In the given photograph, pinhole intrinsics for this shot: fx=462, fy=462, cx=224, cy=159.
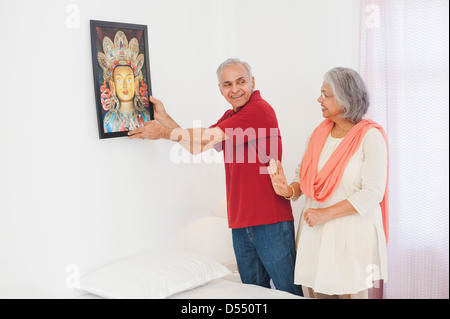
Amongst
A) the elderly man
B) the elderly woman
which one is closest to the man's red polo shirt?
the elderly man

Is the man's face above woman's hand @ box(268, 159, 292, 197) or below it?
above

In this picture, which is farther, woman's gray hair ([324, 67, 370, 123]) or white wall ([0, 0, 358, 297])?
woman's gray hair ([324, 67, 370, 123])

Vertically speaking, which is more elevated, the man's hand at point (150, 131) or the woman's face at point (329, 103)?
the woman's face at point (329, 103)

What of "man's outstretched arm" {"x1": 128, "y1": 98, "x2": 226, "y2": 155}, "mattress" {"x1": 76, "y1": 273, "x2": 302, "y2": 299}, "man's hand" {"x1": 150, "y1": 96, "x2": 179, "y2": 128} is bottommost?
"mattress" {"x1": 76, "y1": 273, "x2": 302, "y2": 299}

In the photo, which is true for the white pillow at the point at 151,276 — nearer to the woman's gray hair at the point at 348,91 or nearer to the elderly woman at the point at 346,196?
the elderly woman at the point at 346,196

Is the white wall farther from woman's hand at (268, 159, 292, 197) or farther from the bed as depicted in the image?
woman's hand at (268, 159, 292, 197)

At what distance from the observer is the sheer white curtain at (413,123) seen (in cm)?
224

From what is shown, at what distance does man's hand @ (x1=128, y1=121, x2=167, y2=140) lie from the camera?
2082 mm

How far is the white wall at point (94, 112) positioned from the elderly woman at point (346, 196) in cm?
68

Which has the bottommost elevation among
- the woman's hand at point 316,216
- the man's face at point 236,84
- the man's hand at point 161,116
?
the woman's hand at point 316,216

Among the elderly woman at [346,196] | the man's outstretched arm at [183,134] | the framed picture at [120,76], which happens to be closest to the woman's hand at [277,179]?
the elderly woman at [346,196]

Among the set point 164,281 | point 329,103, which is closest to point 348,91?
point 329,103

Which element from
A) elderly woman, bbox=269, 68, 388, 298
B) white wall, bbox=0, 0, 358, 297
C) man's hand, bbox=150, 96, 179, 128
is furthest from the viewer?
man's hand, bbox=150, 96, 179, 128
